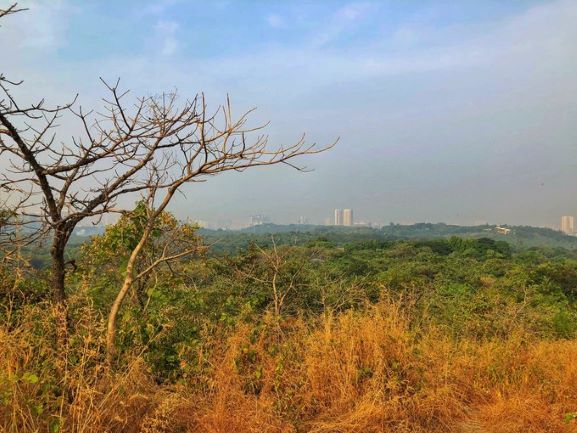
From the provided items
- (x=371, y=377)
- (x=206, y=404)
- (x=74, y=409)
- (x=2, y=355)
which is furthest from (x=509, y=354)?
(x=2, y=355)

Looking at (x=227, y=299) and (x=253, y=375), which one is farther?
(x=227, y=299)

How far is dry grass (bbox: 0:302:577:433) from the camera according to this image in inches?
98.4

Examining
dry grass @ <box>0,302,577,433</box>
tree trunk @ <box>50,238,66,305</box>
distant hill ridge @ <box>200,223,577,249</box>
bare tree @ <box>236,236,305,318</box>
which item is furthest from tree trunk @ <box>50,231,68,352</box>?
distant hill ridge @ <box>200,223,577,249</box>

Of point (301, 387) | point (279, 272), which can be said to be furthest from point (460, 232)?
point (301, 387)

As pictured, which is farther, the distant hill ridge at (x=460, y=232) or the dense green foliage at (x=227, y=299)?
the distant hill ridge at (x=460, y=232)

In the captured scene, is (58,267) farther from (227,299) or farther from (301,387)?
(227,299)

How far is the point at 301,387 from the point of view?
124 inches

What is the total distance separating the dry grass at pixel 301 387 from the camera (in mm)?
2500

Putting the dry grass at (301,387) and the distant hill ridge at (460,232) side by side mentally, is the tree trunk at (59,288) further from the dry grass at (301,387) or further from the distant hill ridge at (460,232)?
the distant hill ridge at (460,232)

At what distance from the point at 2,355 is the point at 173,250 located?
1645 mm

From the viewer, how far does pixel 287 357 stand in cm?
344

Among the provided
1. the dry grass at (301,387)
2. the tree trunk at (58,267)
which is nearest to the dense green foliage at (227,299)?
the tree trunk at (58,267)

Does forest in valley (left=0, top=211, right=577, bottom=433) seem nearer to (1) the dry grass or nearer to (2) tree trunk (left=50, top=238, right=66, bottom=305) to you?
(1) the dry grass

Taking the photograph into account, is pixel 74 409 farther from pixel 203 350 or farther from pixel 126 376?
pixel 203 350
